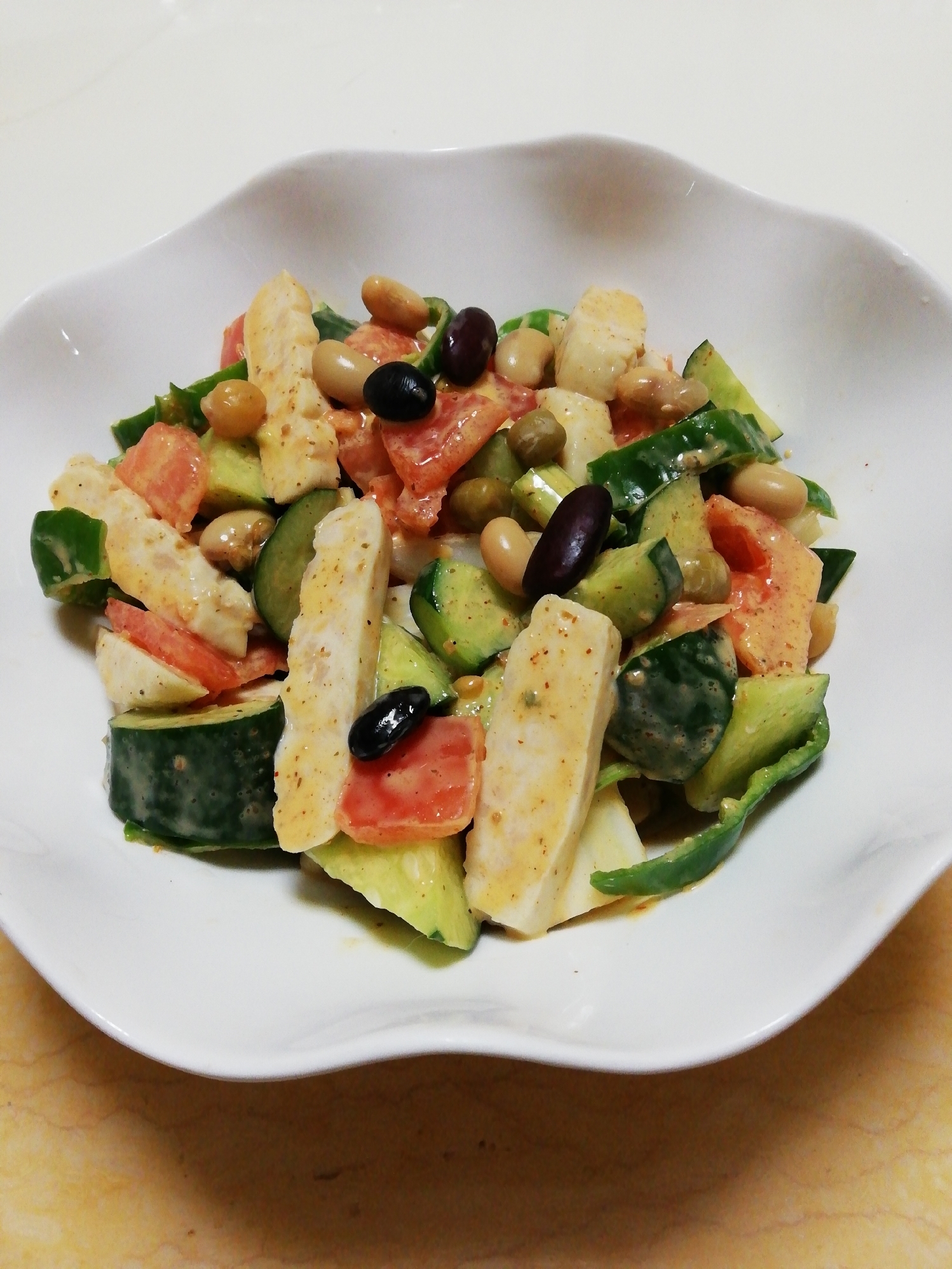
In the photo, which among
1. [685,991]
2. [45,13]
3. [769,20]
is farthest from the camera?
[45,13]

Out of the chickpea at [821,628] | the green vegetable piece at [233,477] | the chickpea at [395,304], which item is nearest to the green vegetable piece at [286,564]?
the green vegetable piece at [233,477]

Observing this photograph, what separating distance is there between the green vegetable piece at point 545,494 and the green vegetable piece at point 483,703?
1.20ft

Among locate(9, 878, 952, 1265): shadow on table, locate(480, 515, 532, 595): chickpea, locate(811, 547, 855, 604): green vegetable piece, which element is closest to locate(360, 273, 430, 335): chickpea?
locate(480, 515, 532, 595): chickpea

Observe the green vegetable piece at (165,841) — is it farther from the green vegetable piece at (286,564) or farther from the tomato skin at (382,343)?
the tomato skin at (382,343)

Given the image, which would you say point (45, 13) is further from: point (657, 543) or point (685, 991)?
point (685, 991)

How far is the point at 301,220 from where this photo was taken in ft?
7.70

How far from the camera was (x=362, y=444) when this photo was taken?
6.91 feet

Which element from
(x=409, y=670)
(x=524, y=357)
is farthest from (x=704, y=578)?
(x=524, y=357)

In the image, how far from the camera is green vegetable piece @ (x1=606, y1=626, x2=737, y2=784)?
1641 millimetres

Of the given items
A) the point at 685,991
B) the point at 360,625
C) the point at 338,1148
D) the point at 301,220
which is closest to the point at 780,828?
the point at 685,991

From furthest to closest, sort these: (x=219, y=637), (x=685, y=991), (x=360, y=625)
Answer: (x=219, y=637) < (x=360, y=625) < (x=685, y=991)

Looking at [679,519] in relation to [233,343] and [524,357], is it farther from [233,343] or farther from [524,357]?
[233,343]

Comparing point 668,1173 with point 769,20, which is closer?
point 668,1173

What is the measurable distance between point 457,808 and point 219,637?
Result: 0.67 m
